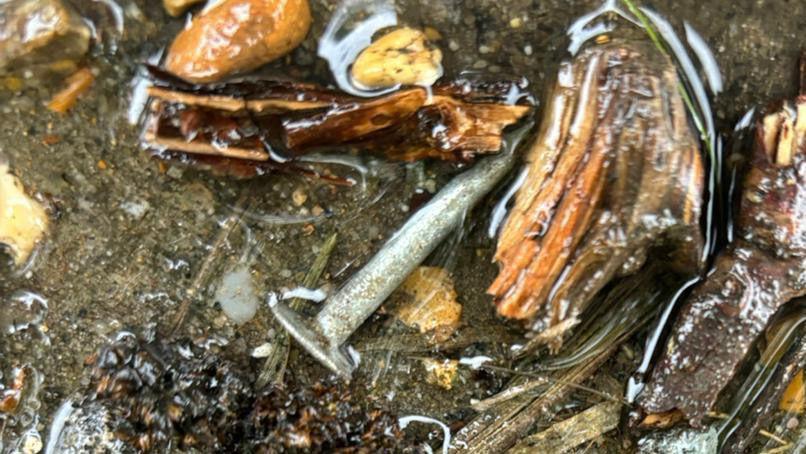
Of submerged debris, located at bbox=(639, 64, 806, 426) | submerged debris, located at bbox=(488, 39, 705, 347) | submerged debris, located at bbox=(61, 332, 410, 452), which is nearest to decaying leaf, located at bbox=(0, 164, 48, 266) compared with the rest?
submerged debris, located at bbox=(61, 332, 410, 452)

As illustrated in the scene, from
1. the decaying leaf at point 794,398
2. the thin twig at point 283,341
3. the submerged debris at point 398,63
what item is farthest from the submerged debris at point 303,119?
the decaying leaf at point 794,398

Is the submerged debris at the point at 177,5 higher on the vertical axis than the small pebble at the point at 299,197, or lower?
higher

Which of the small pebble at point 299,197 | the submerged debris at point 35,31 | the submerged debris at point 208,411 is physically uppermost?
the submerged debris at point 35,31

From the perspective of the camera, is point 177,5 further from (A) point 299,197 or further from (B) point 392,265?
(B) point 392,265

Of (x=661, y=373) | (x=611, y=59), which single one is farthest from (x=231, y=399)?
(x=611, y=59)

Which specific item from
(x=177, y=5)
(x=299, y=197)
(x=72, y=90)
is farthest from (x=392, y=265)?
(x=72, y=90)

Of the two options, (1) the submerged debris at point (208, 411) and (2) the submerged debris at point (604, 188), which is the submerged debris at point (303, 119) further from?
(1) the submerged debris at point (208, 411)

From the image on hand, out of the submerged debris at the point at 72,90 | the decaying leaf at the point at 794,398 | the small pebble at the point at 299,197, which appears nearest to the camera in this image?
the submerged debris at the point at 72,90
